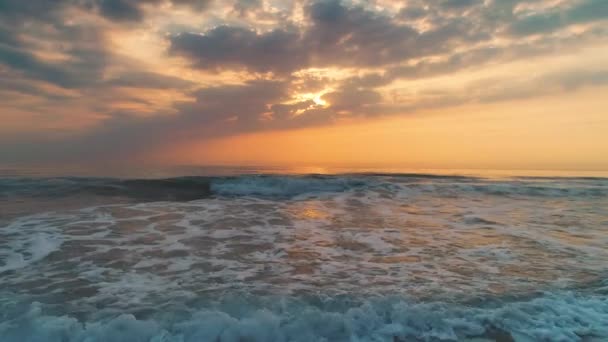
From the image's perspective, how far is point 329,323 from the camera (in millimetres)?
3439

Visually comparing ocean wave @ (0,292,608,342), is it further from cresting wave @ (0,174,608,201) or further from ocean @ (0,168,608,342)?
cresting wave @ (0,174,608,201)

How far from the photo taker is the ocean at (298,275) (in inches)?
132

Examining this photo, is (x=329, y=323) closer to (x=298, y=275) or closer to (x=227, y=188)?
(x=298, y=275)

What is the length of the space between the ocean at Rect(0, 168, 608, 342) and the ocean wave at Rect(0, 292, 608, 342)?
0.05ft

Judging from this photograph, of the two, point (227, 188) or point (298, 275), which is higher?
point (227, 188)

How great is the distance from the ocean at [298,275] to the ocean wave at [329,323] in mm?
14

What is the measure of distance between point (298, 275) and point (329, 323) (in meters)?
1.46

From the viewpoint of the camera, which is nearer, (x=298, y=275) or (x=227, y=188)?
(x=298, y=275)

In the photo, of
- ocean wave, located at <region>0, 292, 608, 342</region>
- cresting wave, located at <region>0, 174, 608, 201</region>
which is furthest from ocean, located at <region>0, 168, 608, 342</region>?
cresting wave, located at <region>0, 174, 608, 201</region>

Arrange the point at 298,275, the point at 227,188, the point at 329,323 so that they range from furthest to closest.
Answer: the point at 227,188
the point at 298,275
the point at 329,323

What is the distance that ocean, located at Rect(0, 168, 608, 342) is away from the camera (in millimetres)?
3355

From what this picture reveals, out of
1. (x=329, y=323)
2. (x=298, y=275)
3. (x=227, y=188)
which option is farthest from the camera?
(x=227, y=188)

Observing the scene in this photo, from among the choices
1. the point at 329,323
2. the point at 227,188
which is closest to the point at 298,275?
the point at 329,323

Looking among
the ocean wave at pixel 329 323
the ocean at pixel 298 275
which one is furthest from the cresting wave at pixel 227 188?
the ocean wave at pixel 329 323
